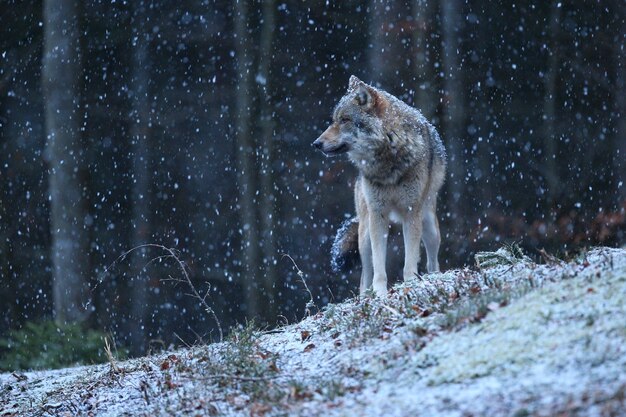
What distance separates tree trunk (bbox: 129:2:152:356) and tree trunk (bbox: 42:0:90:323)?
3.11 metres

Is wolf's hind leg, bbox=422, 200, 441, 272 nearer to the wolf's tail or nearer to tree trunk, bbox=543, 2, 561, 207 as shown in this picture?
the wolf's tail

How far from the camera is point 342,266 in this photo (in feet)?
30.7

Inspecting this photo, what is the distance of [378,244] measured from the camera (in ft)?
27.3

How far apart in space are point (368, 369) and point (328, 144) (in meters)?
3.85

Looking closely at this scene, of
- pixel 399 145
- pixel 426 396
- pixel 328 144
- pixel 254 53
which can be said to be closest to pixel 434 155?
pixel 399 145

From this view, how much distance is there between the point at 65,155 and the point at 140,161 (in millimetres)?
3757

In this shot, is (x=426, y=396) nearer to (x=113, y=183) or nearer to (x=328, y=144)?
(x=328, y=144)

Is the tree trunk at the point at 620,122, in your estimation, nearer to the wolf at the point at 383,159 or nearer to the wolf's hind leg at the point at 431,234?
the wolf's hind leg at the point at 431,234

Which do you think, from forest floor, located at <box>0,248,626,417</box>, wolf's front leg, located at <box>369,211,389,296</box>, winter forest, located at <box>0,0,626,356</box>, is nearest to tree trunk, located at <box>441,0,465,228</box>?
winter forest, located at <box>0,0,626,356</box>

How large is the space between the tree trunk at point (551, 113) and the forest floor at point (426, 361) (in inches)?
360

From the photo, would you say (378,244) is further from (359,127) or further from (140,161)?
(140,161)

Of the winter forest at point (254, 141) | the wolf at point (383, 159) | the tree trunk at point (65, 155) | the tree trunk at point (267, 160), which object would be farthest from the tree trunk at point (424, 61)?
the tree trunk at point (65, 155)

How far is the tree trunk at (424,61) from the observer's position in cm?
1348

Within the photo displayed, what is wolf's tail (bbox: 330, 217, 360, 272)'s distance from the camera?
939cm
